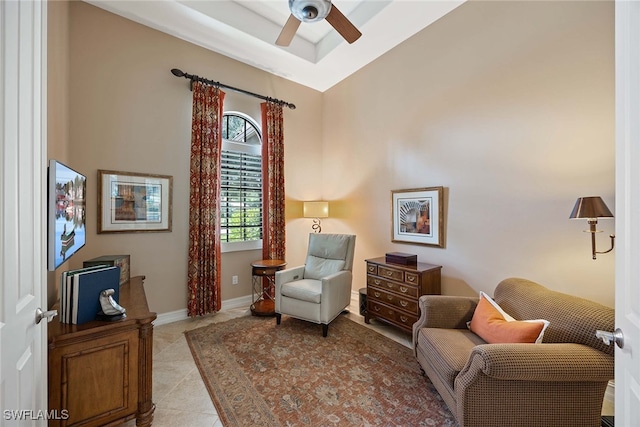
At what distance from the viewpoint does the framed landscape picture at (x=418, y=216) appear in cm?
289

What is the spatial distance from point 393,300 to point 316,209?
70.3 inches

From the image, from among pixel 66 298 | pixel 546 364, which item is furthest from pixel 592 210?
pixel 66 298

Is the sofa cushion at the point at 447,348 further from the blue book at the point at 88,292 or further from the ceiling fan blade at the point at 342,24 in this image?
the ceiling fan blade at the point at 342,24

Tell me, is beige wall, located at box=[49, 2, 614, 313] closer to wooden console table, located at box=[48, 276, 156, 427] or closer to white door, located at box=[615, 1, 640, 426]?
wooden console table, located at box=[48, 276, 156, 427]

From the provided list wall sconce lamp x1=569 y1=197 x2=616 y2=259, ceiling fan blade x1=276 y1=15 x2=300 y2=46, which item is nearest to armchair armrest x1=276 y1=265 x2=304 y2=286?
ceiling fan blade x1=276 y1=15 x2=300 y2=46

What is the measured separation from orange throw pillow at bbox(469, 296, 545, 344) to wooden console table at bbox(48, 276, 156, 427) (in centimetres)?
214

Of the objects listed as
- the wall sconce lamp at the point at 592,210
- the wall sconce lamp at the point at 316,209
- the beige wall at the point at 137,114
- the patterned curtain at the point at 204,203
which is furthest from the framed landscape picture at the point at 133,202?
the wall sconce lamp at the point at 592,210

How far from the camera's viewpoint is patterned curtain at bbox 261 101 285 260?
3.84 m

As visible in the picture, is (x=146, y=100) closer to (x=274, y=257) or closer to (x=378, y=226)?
(x=274, y=257)

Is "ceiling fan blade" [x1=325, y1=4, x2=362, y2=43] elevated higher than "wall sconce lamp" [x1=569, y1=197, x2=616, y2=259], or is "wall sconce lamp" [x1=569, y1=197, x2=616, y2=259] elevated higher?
"ceiling fan blade" [x1=325, y1=4, x2=362, y2=43]

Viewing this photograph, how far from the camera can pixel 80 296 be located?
56.9 inches

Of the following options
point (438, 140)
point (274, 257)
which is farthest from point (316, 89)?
point (274, 257)

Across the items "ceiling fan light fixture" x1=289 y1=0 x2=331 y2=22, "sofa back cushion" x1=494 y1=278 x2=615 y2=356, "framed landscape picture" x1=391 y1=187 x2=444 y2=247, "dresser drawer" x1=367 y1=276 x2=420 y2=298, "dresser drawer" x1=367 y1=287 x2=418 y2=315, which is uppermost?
"ceiling fan light fixture" x1=289 y1=0 x2=331 y2=22

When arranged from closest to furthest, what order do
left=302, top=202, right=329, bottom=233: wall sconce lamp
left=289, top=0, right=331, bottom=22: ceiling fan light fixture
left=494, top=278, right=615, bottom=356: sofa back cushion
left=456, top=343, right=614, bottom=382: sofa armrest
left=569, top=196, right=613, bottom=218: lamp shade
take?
left=456, top=343, right=614, bottom=382: sofa armrest, left=494, top=278, right=615, bottom=356: sofa back cushion, left=569, top=196, right=613, bottom=218: lamp shade, left=289, top=0, right=331, bottom=22: ceiling fan light fixture, left=302, top=202, right=329, bottom=233: wall sconce lamp
